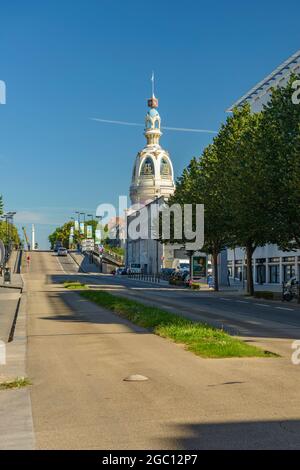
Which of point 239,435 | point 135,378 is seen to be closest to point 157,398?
point 135,378

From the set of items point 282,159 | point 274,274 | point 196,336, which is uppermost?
point 282,159

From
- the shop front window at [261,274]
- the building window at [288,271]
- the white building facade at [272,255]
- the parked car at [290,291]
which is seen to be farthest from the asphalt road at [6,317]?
the shop front window at [261,274]

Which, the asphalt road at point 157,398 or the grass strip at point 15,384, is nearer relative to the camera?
the asphalt road at point 157,398

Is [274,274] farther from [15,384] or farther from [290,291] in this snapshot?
[15,384]

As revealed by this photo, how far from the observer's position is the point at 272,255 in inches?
2965

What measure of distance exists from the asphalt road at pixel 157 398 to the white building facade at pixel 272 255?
177 feet

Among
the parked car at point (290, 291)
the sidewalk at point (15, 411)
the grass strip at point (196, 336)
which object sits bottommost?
the sidewalk at point (15, 411)

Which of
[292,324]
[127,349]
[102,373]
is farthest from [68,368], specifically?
[292,324]

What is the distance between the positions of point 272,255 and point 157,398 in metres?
66.7

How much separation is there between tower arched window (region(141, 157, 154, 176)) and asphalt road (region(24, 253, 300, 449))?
594 ft

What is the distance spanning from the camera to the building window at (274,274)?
7494 cm

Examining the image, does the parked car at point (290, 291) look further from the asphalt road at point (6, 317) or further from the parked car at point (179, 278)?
the parked car at point (179, 278)
